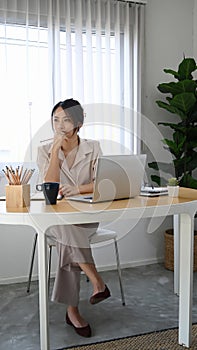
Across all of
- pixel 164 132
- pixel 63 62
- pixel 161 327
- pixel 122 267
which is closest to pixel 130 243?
pixel 122 267

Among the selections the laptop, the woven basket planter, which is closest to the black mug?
the laptop

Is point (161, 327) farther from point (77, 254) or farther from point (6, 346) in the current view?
point (6, 346)

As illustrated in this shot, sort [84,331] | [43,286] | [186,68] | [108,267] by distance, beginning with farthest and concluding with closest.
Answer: [108,267] < [186,68] < [84,331] < [43,286]

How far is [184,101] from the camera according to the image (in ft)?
10.6

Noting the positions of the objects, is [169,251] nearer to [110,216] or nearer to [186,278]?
[186,278]

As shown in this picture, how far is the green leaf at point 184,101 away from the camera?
3197 mm

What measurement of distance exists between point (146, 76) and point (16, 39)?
1.14 m

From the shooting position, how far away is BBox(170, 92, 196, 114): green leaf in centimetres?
320

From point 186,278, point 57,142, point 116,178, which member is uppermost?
point 57,142

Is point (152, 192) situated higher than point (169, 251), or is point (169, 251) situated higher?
point (152, 192)

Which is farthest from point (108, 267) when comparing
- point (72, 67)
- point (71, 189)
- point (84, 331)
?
point (72, 67)

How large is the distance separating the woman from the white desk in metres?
0.34

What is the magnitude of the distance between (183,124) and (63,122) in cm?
128

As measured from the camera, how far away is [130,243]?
11.8 ft
